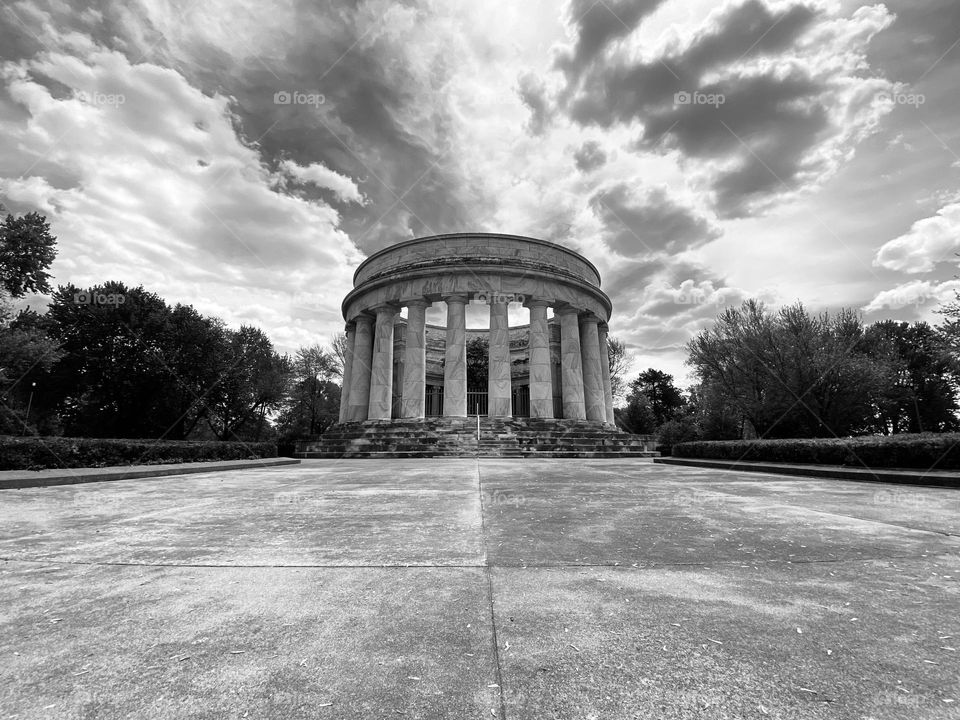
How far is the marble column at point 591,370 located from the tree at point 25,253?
30.7m

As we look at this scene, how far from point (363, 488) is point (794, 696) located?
776 centimetres

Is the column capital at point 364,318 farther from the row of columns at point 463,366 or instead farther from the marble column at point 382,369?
the marble column at point 382,369

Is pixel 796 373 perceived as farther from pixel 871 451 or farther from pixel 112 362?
pixel 112 362

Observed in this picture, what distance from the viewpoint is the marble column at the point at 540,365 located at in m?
27.8

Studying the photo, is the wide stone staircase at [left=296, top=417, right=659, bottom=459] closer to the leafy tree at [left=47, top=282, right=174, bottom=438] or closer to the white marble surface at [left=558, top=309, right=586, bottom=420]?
the white marble surface at [left=558, top=309, right=586, bottom=420]

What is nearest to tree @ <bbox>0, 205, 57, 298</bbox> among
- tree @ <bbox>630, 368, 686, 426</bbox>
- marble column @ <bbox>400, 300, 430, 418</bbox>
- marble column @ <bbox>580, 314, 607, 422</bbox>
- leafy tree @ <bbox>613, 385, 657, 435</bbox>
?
marble column @ <bbox>400, 300, 430, 418</bbox>

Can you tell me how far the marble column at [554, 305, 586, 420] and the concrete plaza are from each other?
2356 centimetres

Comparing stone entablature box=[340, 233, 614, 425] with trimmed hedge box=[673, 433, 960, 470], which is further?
stone entablature box=[340, 233, 614, 425]

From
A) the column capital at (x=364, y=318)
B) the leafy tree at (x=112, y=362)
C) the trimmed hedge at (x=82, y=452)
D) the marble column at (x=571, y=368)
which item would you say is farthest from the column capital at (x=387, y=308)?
the trimmed hedge at (x=82, y=452)

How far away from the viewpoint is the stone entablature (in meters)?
28.1

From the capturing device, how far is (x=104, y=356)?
30875 millimetres

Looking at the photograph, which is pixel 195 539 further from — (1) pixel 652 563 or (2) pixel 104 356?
(2) pixel 104 356

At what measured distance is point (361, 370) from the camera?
32688 mm

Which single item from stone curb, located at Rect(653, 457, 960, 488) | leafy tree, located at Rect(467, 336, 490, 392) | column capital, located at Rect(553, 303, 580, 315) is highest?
column capital, located at Rect(553, 303, 580, 315)
